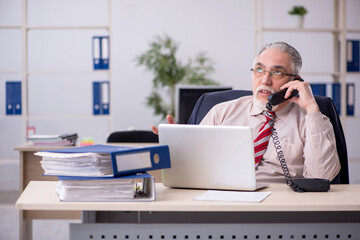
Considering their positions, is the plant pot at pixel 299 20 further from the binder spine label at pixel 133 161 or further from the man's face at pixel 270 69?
the binder spine label at pixel 133 161

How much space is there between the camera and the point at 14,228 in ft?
12.8

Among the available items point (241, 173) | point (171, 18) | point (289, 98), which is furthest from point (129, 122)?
point (241, 173)

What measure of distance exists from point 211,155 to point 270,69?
712 mm

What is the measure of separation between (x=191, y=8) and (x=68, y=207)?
15.8 ft

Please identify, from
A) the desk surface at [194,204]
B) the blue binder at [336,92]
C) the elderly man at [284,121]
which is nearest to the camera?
the desk surface at [194,204]

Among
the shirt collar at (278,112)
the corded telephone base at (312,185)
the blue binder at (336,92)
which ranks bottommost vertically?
the corded telephone base at (312,185)

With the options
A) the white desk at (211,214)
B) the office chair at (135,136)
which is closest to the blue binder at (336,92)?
the office chair at (135,136)

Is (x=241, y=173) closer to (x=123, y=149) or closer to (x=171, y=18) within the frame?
(x=123, y=149)

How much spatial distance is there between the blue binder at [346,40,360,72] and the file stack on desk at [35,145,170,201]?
13.8 feet

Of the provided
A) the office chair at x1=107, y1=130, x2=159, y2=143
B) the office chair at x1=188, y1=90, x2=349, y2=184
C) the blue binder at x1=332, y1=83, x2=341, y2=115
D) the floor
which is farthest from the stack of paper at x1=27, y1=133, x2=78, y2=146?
the blue binder at x1=332, y1=83, x2=341, y2=115

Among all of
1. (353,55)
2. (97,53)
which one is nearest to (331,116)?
(97,53)

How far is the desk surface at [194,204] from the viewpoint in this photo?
4.69 feet

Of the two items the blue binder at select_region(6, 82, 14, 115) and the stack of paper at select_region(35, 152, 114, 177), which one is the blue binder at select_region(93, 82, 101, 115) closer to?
the blue binder at select_region(6, 82, 14, 115)

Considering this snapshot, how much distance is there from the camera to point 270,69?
2.19m
